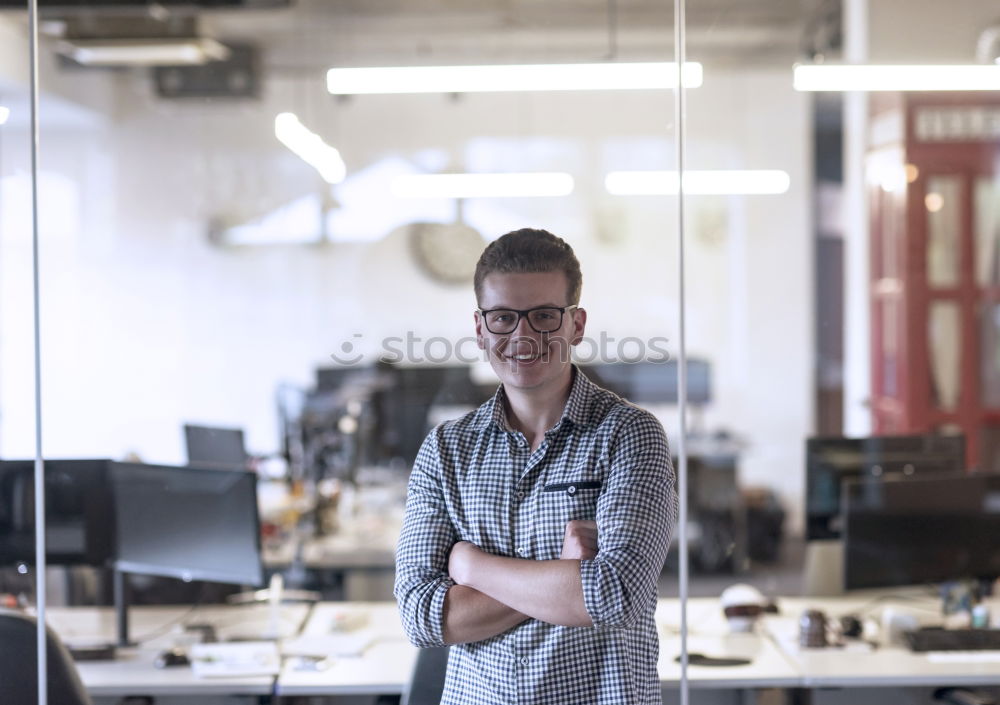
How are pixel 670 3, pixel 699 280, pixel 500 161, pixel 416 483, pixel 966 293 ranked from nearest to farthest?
pixel 416 483 → pixel 670 3 → pixel 966 293 → pixel 500 161 → pixel 699 280

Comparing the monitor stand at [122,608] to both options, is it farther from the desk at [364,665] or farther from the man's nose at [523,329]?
the man's nose at [523,329]

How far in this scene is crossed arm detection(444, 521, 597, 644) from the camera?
182 centimetres

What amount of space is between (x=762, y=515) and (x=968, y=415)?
166 centimetres

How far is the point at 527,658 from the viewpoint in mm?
1903

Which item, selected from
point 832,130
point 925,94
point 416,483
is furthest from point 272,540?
point 832,130

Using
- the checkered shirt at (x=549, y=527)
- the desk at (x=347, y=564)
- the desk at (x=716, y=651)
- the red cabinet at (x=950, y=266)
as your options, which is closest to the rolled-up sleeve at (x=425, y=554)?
the checkered shirt at (x=549, y=527)

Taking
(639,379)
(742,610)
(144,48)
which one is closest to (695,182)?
(639,379)

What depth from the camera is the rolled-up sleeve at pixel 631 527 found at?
1.80 metres

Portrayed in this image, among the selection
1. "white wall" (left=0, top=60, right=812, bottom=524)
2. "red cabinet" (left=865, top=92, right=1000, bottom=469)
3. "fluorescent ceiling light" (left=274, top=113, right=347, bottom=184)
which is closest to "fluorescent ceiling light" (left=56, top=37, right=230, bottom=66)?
"white wall" (left=0, top=60, right=812, bottom=524)

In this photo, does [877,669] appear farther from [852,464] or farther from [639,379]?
[639,379]

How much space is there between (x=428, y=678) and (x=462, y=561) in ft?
2.72

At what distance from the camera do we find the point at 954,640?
10.8 ft

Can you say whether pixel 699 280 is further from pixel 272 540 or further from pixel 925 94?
pixel 272 540

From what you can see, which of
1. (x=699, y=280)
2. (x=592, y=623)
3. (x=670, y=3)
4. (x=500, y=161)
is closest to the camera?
(x=592, y=623)
